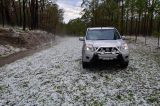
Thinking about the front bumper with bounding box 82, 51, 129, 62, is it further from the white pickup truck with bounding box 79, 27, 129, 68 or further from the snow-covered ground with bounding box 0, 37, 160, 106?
the snow-covered ground with bounding box 0, 37, 160, 106

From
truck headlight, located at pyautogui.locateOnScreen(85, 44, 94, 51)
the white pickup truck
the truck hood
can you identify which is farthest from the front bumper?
the truck hood

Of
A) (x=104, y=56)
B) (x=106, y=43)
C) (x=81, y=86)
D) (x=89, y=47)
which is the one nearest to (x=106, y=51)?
(x=104, y=56)

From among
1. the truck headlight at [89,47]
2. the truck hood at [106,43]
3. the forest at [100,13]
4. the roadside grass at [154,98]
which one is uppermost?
the forest at [100,13]

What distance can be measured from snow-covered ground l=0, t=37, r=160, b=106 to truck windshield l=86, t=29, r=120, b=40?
1649 mm

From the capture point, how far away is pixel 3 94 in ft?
27.5

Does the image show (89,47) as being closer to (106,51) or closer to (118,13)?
(106,51)

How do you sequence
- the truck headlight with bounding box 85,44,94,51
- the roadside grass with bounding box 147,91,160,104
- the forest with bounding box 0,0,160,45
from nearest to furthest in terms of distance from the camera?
the roadside grass with bounding box 147,91,160,104, the truck headlight with bounding box 85,44,94,51, the forest with bounding box 0,0,160,45

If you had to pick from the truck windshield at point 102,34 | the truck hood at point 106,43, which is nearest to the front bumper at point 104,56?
the truck hood at point 106,43

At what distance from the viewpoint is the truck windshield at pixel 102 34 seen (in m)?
12.7

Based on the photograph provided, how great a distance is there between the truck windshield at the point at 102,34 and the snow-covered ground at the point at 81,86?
165 centimetres

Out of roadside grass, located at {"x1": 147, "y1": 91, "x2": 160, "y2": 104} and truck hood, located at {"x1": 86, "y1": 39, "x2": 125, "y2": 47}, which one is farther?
truck hood, located at {"x1": 86, "y1": 39, "x2": 125, "y2": 47}

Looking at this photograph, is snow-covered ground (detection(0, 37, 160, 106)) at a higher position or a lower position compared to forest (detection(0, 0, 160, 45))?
lower

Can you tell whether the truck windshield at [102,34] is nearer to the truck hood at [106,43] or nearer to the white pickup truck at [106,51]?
the white pickup truck at [106,51]

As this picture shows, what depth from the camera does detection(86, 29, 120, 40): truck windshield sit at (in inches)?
499
